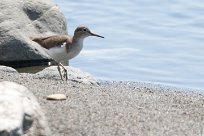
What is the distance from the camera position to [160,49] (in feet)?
52.6

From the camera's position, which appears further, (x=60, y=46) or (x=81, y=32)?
(x=81, y=32)

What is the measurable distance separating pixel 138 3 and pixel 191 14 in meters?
2.02

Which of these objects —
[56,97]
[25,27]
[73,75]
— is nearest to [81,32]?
[73,75]

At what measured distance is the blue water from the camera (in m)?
14.7

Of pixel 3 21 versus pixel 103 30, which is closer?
pixel 3 21

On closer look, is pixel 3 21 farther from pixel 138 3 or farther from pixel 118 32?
pixel 138 3

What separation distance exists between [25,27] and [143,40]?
2760mm

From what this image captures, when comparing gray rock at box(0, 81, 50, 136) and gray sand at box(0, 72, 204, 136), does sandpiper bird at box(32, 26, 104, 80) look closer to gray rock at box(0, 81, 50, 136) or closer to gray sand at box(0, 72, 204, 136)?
gray sand at box(0, 72, 204, 136)

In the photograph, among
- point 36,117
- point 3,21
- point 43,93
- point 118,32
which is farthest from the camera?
point 118,32

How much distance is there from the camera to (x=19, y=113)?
316 inches

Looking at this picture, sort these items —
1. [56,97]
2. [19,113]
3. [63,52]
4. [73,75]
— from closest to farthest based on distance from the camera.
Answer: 1. [19,113]
2. [56,97]
3. [73,75]
4. [63,52]

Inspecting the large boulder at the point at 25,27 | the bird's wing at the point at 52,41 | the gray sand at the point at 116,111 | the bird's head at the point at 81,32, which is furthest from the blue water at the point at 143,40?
the gray sand at the point at 116,111

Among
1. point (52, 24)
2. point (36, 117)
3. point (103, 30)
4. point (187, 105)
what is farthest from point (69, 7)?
point (36, 117)

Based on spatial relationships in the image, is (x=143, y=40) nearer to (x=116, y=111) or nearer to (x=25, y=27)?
(x=25, y=27)
